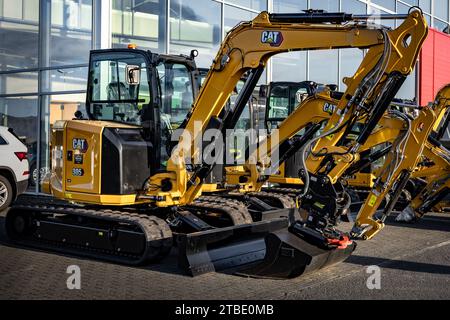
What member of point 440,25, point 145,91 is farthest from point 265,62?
point 440,25

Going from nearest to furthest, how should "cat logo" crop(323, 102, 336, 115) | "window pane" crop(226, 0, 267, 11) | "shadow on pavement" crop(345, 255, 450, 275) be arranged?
"shadow on pavement" crop(345, 255, 450, 275) → "cat logo" crop(323, 102, 336, 115) → "window pane" crop(226, 0, 267, 11)

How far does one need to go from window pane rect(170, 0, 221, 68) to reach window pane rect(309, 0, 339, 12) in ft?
15.1

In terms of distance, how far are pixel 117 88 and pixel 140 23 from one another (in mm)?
6892

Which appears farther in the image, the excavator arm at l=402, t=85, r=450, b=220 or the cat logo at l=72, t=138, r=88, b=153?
the excavator arm at l=402, t=85, r=450, b=220

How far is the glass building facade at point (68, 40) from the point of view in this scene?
15.4m

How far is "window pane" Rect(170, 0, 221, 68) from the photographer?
1656 centimetres

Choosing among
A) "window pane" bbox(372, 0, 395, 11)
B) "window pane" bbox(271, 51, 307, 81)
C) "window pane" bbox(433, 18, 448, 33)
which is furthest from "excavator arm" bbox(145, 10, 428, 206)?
"window pane" bbox(433, 18, 448, 33)

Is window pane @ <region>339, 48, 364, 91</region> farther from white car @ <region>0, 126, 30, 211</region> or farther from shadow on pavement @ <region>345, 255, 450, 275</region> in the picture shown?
shadow on pavement @ <region>345, 255, 450, 275</region>

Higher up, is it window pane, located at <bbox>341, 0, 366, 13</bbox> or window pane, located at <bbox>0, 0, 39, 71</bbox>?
window pane, located at <bbox>341, 0, 366, 13</bbox>

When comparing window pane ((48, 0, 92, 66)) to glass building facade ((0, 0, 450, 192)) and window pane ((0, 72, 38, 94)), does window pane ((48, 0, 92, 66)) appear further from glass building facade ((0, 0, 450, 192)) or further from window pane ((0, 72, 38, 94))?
window pane ((0, 72, 38, 94))

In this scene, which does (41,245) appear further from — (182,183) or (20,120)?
(20,120)

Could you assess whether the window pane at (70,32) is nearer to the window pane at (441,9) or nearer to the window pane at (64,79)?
the window pane at (64,79)

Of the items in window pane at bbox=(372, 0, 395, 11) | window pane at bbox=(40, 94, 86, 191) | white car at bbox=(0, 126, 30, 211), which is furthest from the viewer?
window pane at bbox=(372, 0, 395, 11)

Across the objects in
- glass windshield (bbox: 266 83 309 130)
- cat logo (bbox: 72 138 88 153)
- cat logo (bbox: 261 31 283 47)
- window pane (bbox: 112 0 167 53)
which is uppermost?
window pane (bbox: 112 0 167 53)
